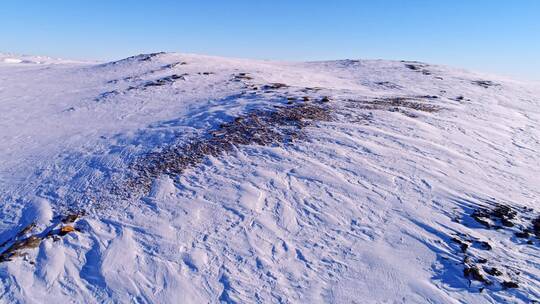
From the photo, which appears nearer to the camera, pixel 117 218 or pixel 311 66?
pixel 117 218

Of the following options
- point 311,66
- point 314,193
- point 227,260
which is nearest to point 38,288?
point 227,260

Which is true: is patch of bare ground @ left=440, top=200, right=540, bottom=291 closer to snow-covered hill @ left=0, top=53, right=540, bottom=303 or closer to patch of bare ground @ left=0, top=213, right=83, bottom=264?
snow-covered hill @ left=0, top=53, right=540, bottom=303

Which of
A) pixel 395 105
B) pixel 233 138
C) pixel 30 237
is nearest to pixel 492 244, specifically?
pixel 233 138

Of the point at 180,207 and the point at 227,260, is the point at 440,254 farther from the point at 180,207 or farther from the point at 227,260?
the point at 180,207

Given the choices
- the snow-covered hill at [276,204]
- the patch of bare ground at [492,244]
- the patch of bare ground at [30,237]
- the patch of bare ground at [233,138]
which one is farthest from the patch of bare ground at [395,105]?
the patch of bare ground at [30,237]

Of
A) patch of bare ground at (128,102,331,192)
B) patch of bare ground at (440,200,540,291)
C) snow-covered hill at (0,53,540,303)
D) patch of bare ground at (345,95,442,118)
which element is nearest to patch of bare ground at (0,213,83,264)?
snow-covered hill at (0,53,540,303)

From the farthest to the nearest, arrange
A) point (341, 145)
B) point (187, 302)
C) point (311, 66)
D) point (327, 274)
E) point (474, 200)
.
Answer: point (311, 66) → point (341, 145) → point (474, 200) → point (327, 274) → point (187, 302)

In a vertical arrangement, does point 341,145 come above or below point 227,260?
above

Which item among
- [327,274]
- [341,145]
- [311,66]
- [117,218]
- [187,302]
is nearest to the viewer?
[187,302]

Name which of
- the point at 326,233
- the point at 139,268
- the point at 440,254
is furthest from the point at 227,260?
the point at 440,254
